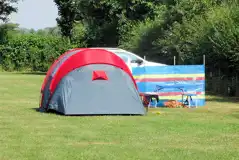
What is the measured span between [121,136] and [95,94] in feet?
12.2

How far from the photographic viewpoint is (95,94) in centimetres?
1478

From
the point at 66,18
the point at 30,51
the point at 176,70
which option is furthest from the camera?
the point at 66,18

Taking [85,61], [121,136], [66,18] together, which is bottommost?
[121,136]

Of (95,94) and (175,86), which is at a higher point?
(95,94)

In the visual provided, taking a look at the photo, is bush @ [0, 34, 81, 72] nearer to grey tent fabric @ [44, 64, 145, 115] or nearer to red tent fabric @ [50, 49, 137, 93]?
red tent fabric @ [50, 49, 137, 93]

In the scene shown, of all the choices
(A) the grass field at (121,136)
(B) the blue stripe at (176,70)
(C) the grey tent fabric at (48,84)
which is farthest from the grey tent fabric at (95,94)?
(B) the blue stripe at (176,70)

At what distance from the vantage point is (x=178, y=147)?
10.1 meters

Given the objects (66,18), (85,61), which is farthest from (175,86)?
(66,18)

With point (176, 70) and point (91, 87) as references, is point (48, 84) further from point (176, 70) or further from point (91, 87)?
point (176, 70)

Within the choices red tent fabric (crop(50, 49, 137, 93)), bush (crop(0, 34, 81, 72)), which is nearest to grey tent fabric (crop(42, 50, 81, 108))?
red tent fabric (crop(50, 49, 137, 93))

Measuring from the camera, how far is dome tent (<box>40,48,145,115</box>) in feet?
47.9

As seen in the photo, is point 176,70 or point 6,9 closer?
point 176,70

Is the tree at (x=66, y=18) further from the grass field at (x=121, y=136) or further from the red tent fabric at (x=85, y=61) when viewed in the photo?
the red tent fabric at (x=85, y=61)

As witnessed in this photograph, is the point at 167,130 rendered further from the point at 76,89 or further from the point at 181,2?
the point at 181,2
